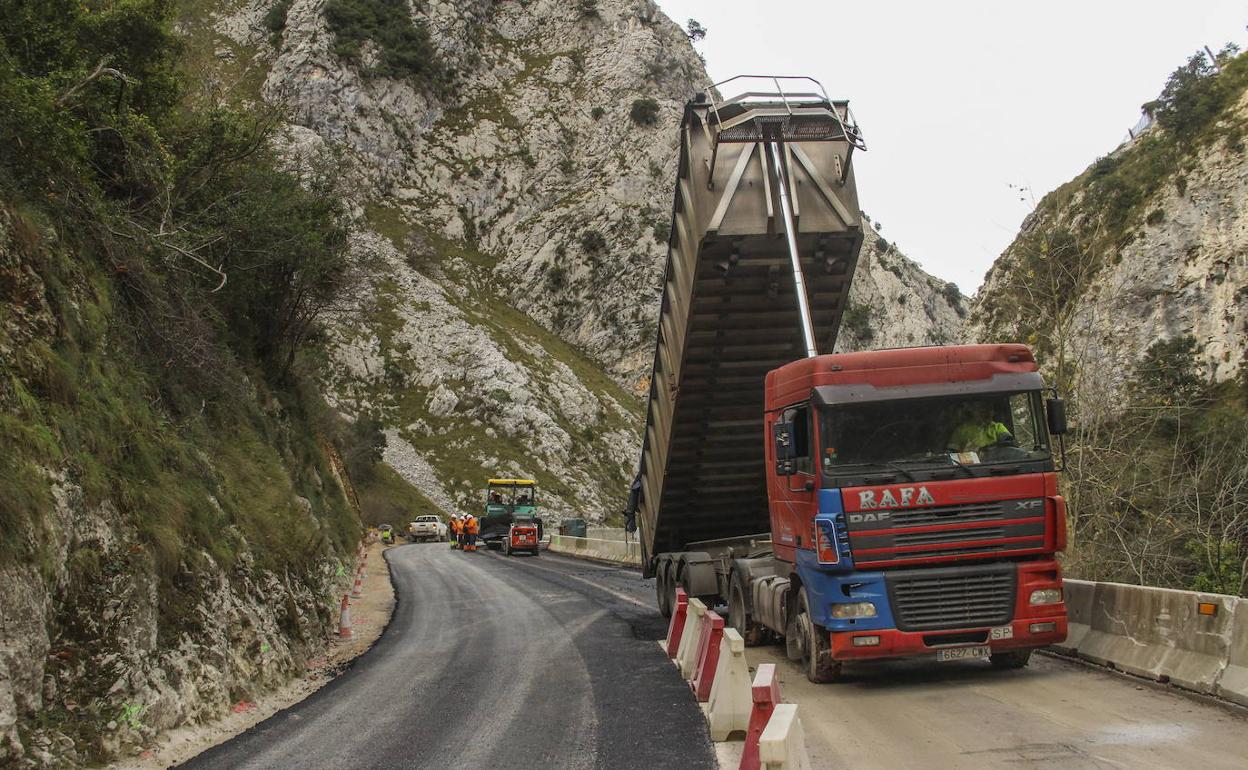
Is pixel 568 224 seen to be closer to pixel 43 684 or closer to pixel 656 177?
pixel 656 177

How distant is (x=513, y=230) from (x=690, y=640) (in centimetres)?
7955

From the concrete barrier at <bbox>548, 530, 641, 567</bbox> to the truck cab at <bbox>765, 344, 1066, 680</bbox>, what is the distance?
20194 millimetres

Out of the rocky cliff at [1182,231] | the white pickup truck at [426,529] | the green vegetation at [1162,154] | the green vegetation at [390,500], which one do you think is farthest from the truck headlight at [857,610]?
the green vegetation at [390,500]

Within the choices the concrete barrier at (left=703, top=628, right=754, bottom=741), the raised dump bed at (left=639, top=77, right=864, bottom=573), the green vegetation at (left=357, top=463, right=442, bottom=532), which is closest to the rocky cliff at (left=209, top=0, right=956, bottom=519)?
the green vegetation at (left=357, top=463, right=442, bottom=532)

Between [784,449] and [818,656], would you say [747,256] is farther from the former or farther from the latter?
[818,656]

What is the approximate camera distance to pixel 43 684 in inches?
240

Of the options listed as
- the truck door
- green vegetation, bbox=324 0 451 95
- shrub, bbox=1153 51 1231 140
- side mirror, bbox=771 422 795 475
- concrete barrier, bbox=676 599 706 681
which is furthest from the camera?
green vegetation, bbox=324 0 451 95

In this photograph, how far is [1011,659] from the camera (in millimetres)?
9211

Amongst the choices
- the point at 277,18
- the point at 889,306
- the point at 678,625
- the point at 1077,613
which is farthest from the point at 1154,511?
the point at 277,18

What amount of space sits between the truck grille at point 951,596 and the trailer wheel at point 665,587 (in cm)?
673

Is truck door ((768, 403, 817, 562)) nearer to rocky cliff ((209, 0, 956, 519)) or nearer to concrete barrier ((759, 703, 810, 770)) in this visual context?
concrete barrier ((759, 703, 810, 770))

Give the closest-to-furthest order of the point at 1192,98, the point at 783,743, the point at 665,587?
the point at 783,743, the point at 665,587, the point at 1192,98

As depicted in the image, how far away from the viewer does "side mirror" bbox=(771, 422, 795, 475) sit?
8922mm

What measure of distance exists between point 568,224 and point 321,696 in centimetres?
7791
